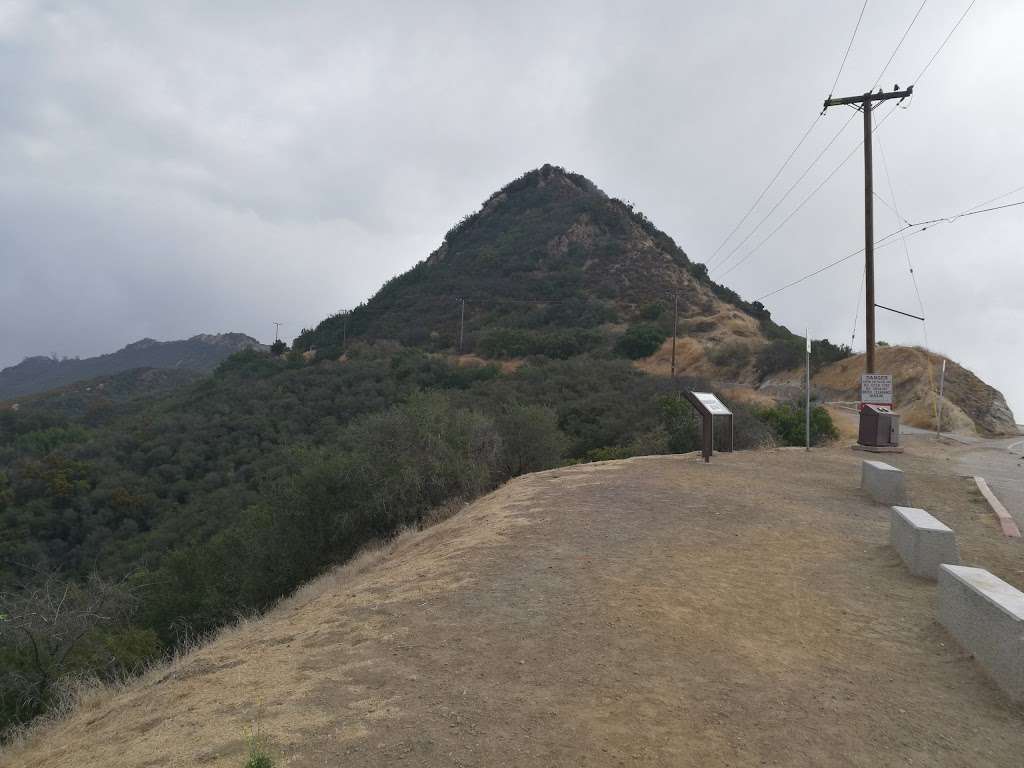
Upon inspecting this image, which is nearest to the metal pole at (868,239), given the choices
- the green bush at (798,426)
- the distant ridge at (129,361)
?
the green bush at (798,426)

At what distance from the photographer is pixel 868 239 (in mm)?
18094

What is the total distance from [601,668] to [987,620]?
8.46ft

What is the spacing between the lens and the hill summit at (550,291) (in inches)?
2219

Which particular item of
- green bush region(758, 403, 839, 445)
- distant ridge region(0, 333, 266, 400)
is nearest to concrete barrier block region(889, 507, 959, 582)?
green bush region(758, 403, 839, 445)

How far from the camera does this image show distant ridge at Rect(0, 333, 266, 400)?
130m

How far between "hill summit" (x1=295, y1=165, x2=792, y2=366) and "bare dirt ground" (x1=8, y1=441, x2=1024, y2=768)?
4123 centimetres

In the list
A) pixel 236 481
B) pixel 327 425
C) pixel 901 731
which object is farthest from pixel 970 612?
pixel 327 425

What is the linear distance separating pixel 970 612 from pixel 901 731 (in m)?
1.40

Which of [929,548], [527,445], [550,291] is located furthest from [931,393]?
[550,291]

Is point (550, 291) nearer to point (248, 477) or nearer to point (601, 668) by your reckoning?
point (248, 477)

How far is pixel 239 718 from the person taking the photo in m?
4.02

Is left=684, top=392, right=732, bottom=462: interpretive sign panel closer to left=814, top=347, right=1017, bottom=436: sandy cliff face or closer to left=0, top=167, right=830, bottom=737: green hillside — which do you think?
left=0, top=167, right=830, bottom=737: green hillside

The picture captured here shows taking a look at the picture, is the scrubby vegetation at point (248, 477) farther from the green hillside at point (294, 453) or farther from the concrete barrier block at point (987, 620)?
the concrete barrier block at point (987, 620)

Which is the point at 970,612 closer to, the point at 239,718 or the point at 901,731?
the point at 901,731
